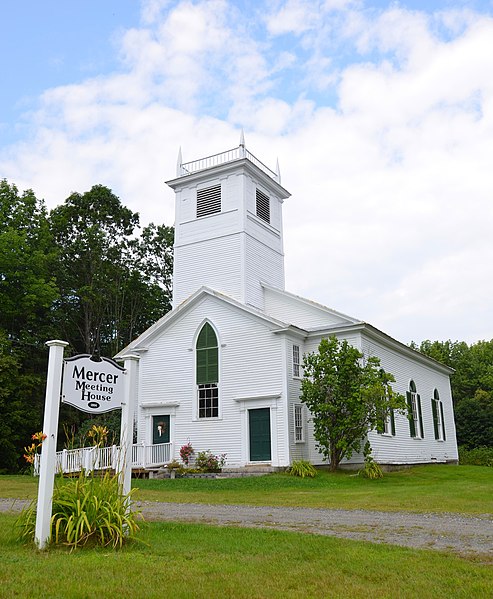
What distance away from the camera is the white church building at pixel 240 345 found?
23.8 metres

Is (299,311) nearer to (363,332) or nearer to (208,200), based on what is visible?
(363,332)

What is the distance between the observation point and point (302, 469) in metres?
21.6

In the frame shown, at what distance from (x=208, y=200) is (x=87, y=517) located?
2284 cm

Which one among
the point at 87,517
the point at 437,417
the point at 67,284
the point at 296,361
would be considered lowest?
the point at 87,517

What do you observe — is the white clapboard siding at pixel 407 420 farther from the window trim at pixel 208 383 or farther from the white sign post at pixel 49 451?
the white sign post at pixel 49 451

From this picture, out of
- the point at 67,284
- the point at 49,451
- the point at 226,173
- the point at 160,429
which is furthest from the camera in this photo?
the point at 67,284

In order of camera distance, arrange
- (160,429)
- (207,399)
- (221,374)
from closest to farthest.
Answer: (221,374) < (207,399) < (160,429)

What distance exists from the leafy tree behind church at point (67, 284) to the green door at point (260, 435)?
13996mm

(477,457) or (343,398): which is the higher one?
(343,398)

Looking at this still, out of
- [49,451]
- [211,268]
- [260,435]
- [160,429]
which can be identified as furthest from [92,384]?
[211,268]

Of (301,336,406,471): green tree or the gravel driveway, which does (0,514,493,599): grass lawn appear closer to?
the gravel driveway

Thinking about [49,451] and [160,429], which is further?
[160,429]

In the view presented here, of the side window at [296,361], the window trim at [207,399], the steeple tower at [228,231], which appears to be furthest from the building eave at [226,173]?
the window trim at [207,399]

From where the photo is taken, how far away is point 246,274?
89.5 ft
